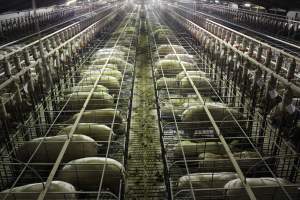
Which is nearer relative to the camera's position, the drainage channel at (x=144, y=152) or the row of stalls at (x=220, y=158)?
the row of stalls at (x=220, y=158)

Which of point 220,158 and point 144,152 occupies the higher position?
point 220,158

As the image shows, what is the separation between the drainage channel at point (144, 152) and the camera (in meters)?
5.14

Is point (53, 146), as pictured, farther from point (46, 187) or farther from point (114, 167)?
point (46, 187)

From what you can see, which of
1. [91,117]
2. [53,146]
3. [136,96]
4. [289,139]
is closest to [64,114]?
[91,117]

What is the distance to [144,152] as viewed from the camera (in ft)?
Answer: 20.7

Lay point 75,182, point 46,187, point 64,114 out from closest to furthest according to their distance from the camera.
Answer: point 46,187
point 75,182
point 64,114

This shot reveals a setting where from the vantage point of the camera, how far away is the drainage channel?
514 centimetres

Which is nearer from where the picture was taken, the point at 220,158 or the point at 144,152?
the point at 220,158

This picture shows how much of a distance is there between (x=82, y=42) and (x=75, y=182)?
8.48 m

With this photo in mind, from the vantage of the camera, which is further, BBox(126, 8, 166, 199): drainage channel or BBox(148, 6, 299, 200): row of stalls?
BBox(126, 8, 166, 199): drainage channel

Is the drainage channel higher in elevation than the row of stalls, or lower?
lower

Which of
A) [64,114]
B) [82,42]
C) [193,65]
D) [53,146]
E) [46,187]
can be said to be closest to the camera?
[46,187]

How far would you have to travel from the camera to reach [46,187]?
3344mm

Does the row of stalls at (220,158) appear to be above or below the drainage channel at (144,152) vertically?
above
